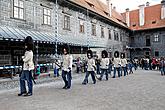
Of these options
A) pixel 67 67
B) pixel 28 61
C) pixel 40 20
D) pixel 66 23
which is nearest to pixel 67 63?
pixel 67 67

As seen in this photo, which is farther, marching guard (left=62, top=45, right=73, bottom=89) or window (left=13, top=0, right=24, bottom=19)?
window (left=13, top=0, right=24, bottom=19)

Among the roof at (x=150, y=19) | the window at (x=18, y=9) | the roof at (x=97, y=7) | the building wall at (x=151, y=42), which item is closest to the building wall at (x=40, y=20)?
the window at (x=18, y=9)

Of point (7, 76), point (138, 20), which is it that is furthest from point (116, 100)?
point (138, 20)

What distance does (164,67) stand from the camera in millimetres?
18219

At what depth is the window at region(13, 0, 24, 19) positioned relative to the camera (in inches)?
558

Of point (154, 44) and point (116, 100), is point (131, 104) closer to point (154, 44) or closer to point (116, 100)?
point (116, 100)

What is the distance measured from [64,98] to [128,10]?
120 feet

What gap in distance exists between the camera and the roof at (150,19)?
3659cm

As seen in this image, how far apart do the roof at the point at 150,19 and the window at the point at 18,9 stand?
26065 mm

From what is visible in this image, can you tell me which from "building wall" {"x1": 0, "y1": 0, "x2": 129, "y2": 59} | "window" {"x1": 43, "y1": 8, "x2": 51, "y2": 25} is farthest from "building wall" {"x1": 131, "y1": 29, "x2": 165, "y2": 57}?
"window" {"x1": 43, "y1": 8, "x2": 51, "y2": 25}

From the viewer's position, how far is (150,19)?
38625 millimetres

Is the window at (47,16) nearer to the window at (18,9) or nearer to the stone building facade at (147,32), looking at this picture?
the window at (18,9)

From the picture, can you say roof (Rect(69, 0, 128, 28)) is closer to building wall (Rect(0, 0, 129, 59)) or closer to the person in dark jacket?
building wall (Rect(0, 0, 129, 59))

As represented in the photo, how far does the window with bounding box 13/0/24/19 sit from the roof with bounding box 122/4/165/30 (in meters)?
26.1
